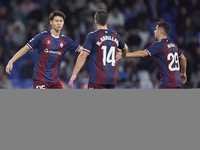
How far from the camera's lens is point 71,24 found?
1053 cm

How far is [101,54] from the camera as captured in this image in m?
4.93

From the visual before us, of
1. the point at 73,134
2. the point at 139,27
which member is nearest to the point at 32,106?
the point at 73,134

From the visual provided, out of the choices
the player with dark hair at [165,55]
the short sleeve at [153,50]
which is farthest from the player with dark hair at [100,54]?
the short sleeve at [153,50]

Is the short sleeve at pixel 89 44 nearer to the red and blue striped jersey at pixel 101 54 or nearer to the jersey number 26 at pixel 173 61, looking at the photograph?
the red and blue striped jersey at pixel 101 54

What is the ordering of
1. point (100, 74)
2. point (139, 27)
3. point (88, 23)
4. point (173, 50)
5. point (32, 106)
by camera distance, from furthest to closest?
point (139, 27)
point (88, 23)
point (173, 50)
point (100, 74)
point (32, 106)

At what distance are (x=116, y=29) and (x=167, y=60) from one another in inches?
216

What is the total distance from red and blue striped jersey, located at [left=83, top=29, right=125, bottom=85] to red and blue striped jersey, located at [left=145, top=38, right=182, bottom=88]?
715 mm

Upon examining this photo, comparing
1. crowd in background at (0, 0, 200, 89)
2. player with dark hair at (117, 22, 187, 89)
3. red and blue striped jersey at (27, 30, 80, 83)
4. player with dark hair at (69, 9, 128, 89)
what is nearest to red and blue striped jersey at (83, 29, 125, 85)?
player with dark hair at (69, 9, 128, 89)

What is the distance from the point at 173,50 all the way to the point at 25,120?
2.93 m

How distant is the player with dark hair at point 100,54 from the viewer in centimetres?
492

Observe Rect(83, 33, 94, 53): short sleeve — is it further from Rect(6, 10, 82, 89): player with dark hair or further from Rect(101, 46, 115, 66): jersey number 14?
Rect(6, 10, 82, 89): player with dark hair

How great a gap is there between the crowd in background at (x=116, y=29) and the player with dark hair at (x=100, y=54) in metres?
4.01

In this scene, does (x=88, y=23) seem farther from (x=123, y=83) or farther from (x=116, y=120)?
(x=116, y=120)

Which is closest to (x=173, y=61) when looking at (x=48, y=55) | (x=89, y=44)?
(x=89, y=44)
